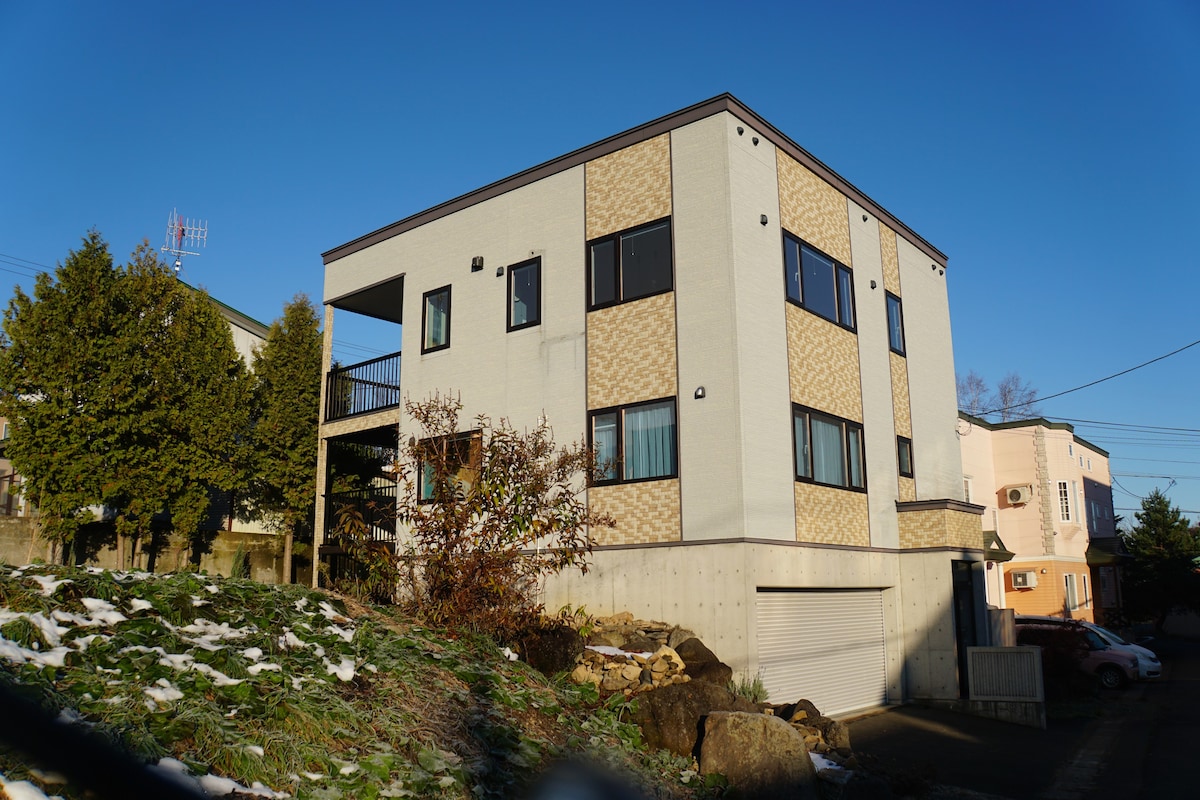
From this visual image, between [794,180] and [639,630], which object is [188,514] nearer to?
[639,630]

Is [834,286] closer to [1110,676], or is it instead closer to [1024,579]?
[1110,676]

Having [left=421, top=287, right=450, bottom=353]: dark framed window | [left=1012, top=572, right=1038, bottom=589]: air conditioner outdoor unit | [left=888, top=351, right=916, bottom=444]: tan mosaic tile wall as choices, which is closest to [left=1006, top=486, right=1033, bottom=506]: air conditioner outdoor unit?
[left=1012, top=572, right=1038, bottom=589]: air conditioner outdoor unit

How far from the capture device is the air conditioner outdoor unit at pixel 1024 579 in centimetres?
3212

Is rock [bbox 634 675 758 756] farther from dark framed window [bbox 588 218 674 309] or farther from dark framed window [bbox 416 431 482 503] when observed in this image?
dark framed window [bbox 588 218 674 309]

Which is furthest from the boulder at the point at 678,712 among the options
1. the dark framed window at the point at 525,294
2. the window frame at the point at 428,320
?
the window frame at the point at 428,320

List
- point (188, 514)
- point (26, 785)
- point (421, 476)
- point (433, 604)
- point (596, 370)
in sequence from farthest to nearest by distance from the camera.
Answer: point (188, 514)
point (421, 476)
point (596, 370)
point (433, 604)
point (26, 785)

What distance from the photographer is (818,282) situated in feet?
57.6

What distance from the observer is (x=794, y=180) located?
680 inches

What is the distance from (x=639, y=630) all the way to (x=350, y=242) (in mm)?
12627

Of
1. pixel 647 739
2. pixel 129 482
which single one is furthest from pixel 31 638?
pixel 129 482

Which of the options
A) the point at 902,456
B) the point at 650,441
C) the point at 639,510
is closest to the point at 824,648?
the point at 639,510

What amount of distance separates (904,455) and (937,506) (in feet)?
7.49

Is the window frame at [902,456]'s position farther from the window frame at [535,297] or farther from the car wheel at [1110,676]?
the window frame at [535,297]

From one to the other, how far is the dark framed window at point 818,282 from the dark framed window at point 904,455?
3080 mm
